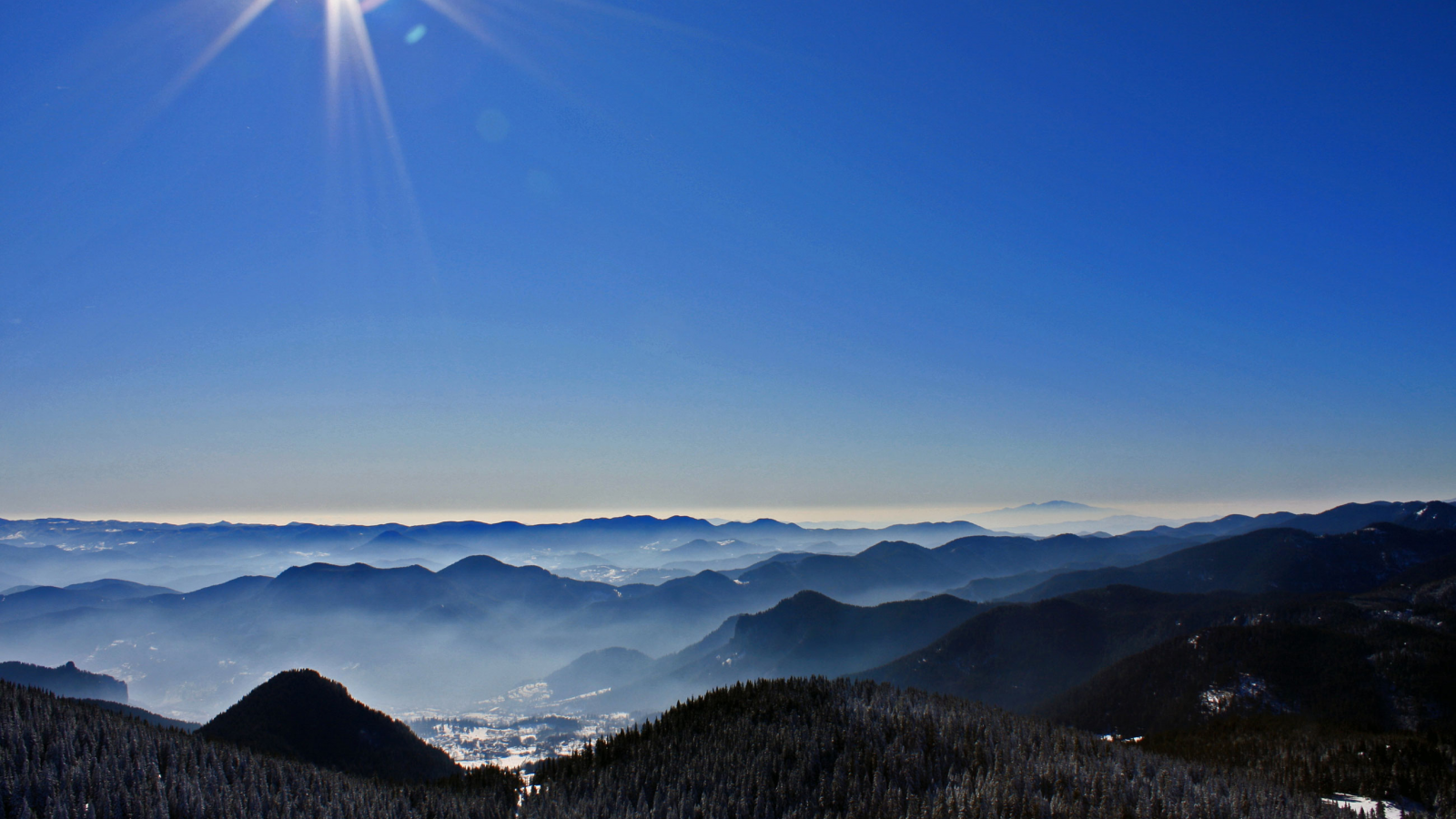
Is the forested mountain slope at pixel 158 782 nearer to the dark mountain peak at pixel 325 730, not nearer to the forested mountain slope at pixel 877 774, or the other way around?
the forested mountain slope at pixel 877 774

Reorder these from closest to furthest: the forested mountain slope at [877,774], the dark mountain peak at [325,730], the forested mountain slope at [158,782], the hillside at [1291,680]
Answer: the forested mountain slope at [158,782], the forested mountain slope at [877,774], the hillside at [1291,680], the dark mountain peak at [325,730]

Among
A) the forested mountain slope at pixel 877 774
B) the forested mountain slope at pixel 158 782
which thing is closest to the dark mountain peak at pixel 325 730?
the forested mountain slope at pixel 158 782

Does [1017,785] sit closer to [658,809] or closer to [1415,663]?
[658,809]

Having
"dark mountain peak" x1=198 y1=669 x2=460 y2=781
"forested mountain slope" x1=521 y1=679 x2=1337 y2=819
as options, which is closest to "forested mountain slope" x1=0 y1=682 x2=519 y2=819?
"forested mountain slope" x1=521 y1=679 x2=1337 y2=819

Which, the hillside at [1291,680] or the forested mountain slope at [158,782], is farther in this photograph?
the hillside at [1291,680]

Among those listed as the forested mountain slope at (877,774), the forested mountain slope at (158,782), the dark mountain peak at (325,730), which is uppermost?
the forested mountain slope at (158,782)

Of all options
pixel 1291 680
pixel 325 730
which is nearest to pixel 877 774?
pixel 325 730
